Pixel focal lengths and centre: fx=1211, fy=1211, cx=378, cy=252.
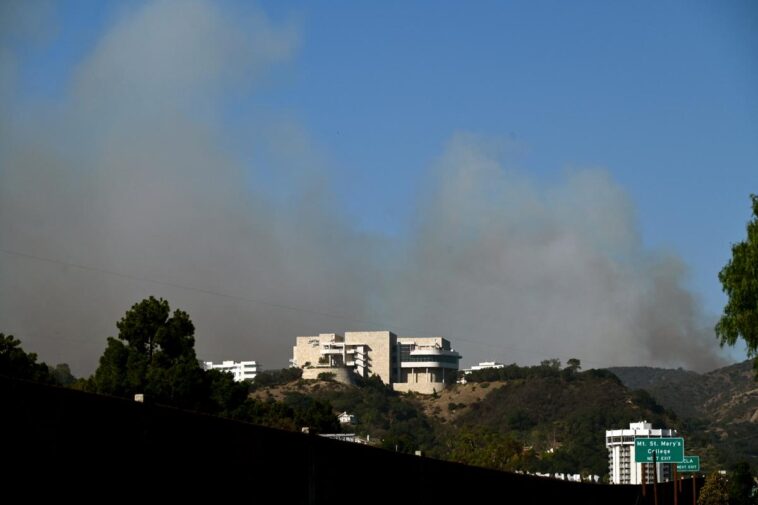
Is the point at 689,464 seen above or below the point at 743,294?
below

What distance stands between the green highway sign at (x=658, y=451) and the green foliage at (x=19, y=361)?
3875cm

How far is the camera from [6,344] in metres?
76.6

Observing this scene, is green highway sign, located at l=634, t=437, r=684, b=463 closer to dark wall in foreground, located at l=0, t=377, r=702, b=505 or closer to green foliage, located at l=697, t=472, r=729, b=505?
green foliage, located at l=697, t=472, r=729, b=505

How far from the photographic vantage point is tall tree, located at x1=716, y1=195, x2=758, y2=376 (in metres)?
43.0

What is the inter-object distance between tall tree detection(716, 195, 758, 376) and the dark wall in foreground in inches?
1011

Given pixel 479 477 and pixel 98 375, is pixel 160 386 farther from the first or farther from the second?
pixel 479 477

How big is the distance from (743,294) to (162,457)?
1377 inches

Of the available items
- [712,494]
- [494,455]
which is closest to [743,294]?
[712,494]

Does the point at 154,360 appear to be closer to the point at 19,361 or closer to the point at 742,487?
the point at 19,361

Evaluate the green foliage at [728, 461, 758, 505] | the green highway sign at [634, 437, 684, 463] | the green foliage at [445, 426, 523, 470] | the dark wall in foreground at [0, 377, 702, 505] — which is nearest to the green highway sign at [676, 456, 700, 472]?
the green highway sign at [634, 437, 684, 463]

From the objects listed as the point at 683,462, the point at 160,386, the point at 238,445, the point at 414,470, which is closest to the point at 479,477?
the point at 414,470

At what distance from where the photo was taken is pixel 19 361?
7512cm

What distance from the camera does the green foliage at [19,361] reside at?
73250 millimetres

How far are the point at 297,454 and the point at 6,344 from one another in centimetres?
6497
